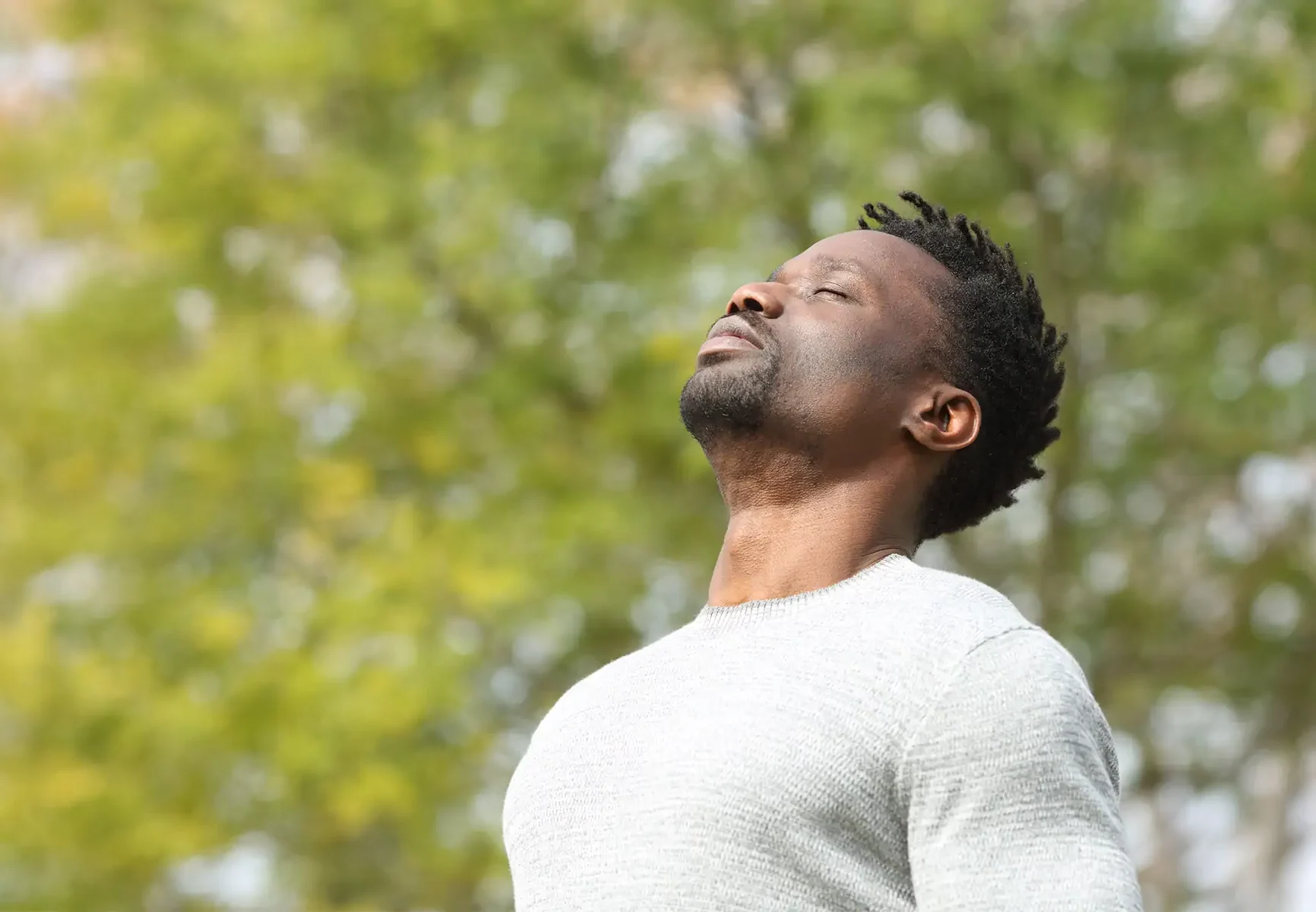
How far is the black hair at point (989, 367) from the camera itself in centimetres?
261

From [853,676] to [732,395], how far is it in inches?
20.6

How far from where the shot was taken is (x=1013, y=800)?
198cm

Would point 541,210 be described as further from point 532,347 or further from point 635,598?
point 635,598

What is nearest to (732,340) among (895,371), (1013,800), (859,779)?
(895,371)

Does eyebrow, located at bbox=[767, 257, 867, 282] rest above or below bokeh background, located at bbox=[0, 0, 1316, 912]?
→ below

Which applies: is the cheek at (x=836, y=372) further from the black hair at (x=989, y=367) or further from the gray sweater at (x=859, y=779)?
the gray sweater at (x=859, y=779)

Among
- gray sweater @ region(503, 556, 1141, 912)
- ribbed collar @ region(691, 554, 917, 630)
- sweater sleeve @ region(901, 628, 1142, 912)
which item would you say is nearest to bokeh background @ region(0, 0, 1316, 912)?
ribbed collar @ region(691, 554, 917, 630)

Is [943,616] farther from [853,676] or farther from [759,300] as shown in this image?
[759,300]

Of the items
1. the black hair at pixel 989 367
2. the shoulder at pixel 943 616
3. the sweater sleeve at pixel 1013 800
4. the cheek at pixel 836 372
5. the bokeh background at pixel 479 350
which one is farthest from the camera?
the bokeh background at pixel 479 350

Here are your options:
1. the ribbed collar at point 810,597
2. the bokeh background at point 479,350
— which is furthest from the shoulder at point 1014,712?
the bokeh background at point 479,350

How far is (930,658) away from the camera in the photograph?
6.98ft

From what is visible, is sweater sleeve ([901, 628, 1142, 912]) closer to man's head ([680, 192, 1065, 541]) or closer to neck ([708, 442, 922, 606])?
neck ([708, 442, 922, 606])

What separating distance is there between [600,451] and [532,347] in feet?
2.44

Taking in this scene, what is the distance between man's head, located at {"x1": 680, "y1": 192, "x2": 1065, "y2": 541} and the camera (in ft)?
8.25
